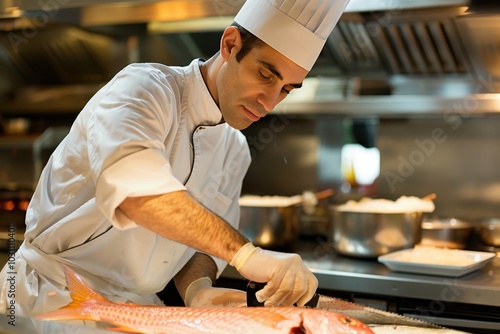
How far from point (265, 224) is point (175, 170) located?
1.20 meters

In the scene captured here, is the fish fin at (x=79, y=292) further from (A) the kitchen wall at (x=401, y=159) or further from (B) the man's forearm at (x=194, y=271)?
(A) the kitchen wall at (x=401, y=159)

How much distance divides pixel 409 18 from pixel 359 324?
2.47m

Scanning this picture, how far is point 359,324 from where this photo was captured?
4.24 feet

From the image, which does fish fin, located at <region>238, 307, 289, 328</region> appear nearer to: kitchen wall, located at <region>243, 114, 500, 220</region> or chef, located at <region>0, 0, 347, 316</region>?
chef, located at <region>0, 0, 347, 316</region>

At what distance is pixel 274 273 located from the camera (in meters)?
1.47

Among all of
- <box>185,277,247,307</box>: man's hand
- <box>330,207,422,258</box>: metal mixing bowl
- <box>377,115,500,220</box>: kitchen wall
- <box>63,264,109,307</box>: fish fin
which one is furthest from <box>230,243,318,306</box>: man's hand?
<box>377,115,500,220</box>: kitchen wall

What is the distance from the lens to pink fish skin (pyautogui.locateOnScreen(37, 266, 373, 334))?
1.30 m

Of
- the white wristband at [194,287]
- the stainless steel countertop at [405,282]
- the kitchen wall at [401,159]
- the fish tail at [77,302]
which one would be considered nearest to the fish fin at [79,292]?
the fish tail at [77,302]

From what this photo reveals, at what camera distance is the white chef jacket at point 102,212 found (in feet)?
5.45

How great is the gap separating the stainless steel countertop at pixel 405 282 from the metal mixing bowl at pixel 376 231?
71 millimetres

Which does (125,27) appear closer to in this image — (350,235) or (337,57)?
(337,57)

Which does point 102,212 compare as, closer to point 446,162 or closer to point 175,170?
point 175,170

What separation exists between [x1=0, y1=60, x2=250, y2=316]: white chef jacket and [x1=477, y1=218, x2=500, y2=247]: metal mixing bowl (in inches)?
69.8

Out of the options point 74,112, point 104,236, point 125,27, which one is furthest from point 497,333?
point 74,112
